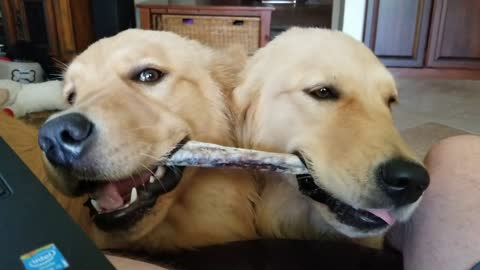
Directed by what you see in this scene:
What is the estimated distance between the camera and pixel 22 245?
39 centimetres

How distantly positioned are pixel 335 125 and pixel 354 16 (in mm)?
3550

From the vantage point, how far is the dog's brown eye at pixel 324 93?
2.99ft

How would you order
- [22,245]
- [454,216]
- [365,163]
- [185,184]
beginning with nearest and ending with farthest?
[22,245], [454,216], [365,163], [185,184]

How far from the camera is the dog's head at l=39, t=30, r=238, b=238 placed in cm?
72

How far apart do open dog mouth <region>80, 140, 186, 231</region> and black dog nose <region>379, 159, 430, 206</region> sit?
→ 0.36 meters

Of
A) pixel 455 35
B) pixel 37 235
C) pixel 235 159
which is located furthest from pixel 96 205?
pixel 455 35

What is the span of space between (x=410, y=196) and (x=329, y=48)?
0.37 metres

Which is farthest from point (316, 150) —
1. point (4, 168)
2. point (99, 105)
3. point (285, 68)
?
point (4, 168)

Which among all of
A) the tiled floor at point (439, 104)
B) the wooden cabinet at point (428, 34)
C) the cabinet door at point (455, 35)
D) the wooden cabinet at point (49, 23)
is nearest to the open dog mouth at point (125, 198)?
the tiled floor at point (439, 104)

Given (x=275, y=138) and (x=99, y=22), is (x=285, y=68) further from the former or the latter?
(x=99, y=22)

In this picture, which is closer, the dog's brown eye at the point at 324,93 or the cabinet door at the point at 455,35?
the dog's brown eye at the point at 324,93

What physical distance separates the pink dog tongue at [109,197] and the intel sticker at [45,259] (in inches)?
15.7

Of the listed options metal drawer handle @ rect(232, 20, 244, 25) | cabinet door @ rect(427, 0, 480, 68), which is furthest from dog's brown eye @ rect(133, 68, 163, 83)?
cabinet door @ rect(427, 0, 480, 68)

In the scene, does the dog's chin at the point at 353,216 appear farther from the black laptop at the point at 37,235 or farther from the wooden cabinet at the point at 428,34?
the wooden cabinet at the point at 428,34
